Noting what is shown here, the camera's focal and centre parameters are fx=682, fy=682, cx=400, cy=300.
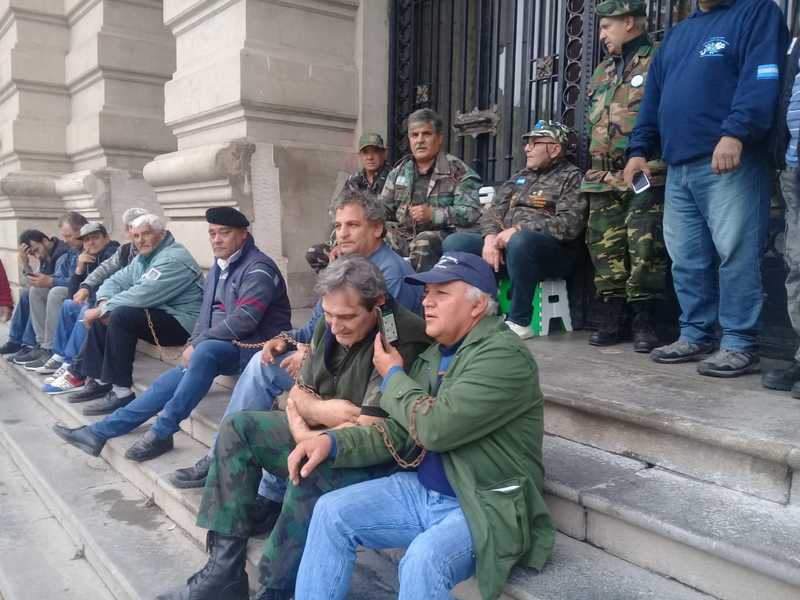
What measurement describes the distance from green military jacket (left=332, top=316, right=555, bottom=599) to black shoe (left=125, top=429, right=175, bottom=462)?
2074 mm

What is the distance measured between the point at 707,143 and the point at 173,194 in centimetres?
436

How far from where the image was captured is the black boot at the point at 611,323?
3.94 metres

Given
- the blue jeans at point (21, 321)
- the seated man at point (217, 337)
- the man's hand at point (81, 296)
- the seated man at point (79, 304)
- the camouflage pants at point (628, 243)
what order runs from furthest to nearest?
the blue jeans at point (21, 321), the man's hand at point (81, 296), the seated man at point (79, 304), the seated man at point (217, 337), the camouflage pants at point (628, 243)

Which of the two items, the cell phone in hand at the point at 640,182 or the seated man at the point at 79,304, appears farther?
the seated man at the point at 79,304

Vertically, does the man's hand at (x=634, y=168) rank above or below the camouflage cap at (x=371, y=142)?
below

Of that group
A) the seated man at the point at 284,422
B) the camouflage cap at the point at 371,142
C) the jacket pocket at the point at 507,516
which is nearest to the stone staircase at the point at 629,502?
the jacket pocket at the point at 507,516

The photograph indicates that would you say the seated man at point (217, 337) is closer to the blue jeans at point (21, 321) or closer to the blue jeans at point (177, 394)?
the blue jeans at point (177, 394)

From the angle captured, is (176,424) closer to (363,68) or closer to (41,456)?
(41,456)

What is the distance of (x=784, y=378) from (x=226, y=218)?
3.00 meters

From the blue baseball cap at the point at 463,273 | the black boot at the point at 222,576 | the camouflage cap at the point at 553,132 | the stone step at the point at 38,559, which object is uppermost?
the camouflage cap at the point at 553,132

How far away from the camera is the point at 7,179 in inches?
333

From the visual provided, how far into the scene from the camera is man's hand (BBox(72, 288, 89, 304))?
5691mm

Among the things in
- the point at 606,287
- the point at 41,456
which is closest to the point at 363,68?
the point at 606,287

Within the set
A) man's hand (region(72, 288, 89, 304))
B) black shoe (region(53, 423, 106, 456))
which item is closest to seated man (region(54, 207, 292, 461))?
black shoe (region(53, 423, 106, 456))
